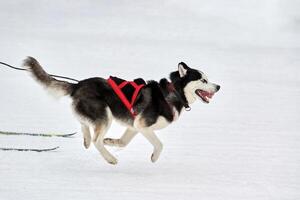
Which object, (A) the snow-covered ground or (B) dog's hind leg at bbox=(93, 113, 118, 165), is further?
(B) dog's hind leg at bbox=(93, 113, 118, 165)

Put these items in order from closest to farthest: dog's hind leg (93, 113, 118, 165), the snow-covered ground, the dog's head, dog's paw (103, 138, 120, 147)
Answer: the snow-covered ground
dog's hind leg (93, 113, 118, 165)
the dog's head
dog's paw (103, 138, 120, 147)

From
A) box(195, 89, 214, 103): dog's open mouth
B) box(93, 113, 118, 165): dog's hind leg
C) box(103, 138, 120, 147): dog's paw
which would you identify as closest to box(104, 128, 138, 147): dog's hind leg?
box(103, 138, 120, 147): dog's paw

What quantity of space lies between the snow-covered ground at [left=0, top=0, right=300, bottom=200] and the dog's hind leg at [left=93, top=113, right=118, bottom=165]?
3.2 inches

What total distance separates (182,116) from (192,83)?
2.36m

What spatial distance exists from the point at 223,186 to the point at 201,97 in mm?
1010

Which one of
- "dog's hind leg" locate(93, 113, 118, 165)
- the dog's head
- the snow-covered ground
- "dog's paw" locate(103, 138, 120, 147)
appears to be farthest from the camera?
"dog's paw" locate(103, 138, 120, 147)

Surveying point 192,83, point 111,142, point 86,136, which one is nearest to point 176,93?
point 192,83

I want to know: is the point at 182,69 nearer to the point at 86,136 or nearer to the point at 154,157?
the point at 154,157

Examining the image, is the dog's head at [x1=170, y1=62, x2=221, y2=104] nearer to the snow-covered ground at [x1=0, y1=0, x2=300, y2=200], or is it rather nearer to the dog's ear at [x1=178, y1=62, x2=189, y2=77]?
the dog's ear at [x1=178, y1=62, x2=189, y2=77]

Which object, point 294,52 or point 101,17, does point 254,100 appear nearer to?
point 294,52

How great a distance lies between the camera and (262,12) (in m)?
20.6

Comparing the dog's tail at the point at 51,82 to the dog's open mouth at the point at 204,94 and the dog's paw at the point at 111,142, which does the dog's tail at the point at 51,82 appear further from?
the dog's open mouth at the point at 204,94

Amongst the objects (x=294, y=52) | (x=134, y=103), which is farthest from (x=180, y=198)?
(x=294, y=52)

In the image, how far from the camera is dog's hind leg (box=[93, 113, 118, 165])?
19.1 feet
